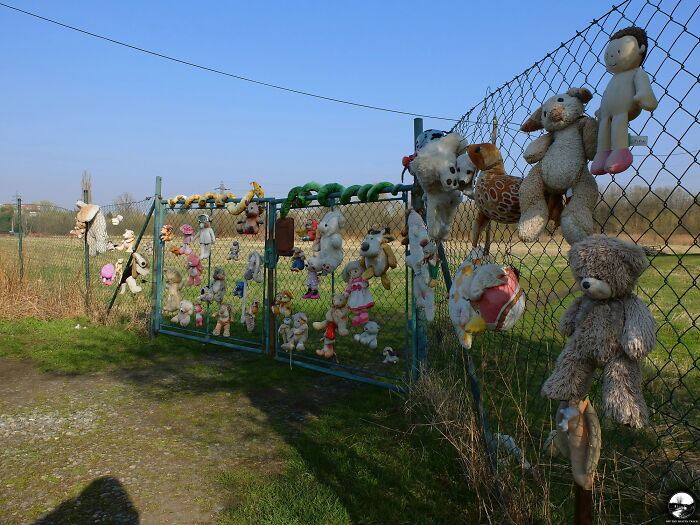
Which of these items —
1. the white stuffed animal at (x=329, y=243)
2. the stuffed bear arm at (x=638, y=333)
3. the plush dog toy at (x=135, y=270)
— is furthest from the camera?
the plush dog toy at (x=135, y=270)

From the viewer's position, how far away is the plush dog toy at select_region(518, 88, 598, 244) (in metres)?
1.62

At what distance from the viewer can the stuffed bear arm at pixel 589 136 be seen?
1.61 meters

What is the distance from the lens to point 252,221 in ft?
17.6

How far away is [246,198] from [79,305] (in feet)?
14.0

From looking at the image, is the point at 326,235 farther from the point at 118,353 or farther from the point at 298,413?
the point at 118,353

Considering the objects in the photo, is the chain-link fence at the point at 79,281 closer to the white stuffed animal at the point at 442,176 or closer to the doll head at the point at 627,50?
the white stuffed animal at the point at 442,176

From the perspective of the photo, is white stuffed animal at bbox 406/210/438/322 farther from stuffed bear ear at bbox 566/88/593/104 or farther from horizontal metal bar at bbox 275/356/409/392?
stuffed bear ear at bbox 566/88/593/104

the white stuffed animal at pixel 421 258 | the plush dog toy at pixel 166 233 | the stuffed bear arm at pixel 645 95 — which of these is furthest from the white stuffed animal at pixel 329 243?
the plush dog toy at pixel 166 233

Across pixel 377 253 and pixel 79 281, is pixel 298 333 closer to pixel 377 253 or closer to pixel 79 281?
pixel 377 253

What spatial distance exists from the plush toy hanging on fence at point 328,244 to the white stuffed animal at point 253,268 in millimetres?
1165

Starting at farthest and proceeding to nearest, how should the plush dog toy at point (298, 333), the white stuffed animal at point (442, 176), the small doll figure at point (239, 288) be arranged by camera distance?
the small doll figure at point (239, 288) → the plush dog toy at point (298, 333) → the white stuffed animal at point (442, 176)

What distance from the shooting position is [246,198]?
5480 mm

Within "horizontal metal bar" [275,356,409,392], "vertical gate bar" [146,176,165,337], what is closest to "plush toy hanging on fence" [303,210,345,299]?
"horizontal metal bar" [275,356,409,392]

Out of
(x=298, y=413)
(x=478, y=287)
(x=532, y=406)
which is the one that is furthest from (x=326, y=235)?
(x=478, y=287)
